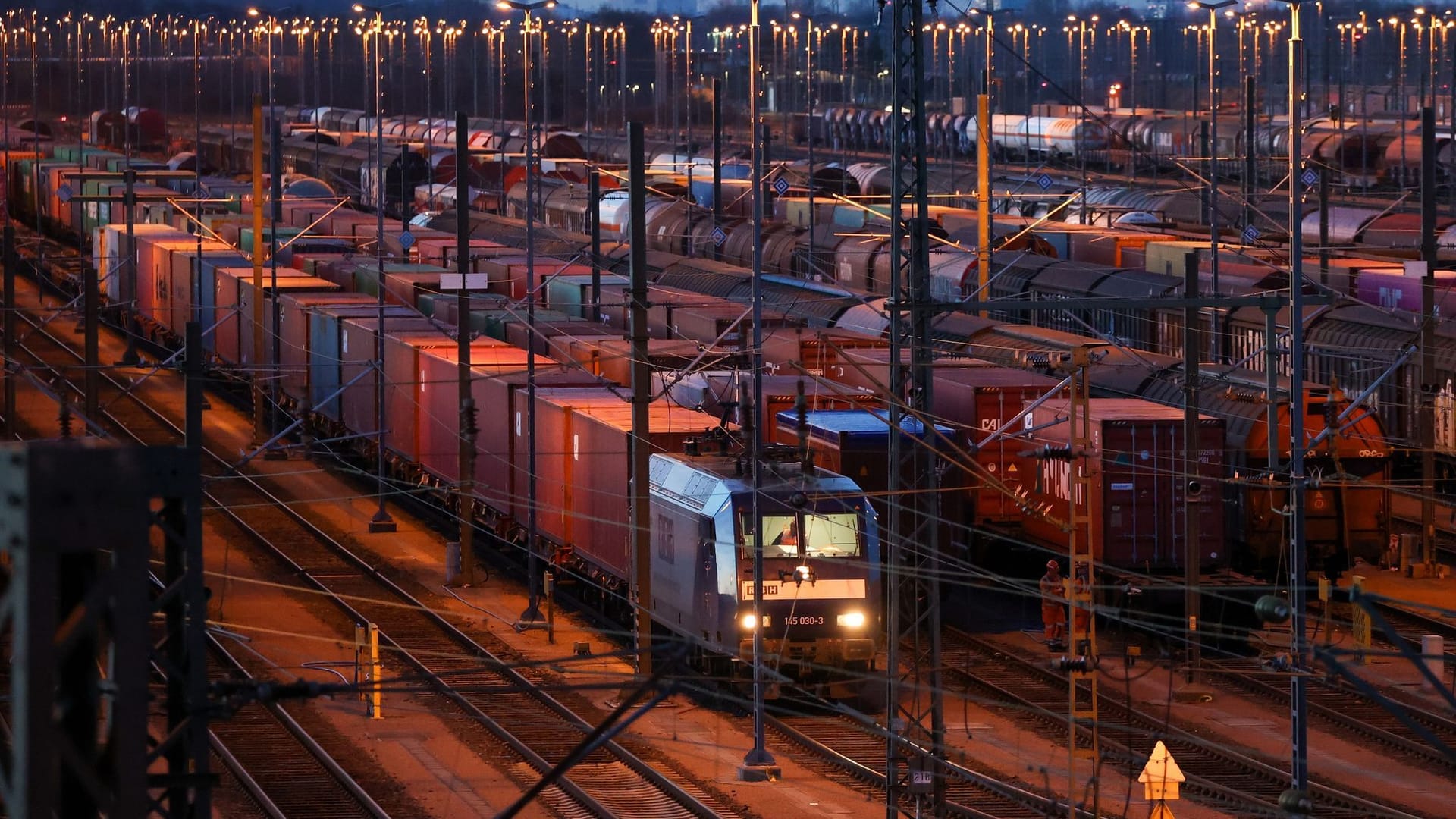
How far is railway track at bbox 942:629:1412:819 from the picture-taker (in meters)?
21.0

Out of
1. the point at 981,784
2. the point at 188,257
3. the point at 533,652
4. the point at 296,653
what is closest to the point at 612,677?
the point at 533,652

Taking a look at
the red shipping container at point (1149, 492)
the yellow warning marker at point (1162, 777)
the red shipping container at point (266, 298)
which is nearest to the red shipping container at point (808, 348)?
the red shipping container at point (1149, 492)

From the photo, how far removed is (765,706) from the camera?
23750 millimetres

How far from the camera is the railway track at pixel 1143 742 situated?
2103 centimetres

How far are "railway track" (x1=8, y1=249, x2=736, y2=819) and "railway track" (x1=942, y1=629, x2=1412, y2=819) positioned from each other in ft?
11.9

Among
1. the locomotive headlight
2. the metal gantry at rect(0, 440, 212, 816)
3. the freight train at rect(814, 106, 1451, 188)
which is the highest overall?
the freight train at rect(814, 106, 1451, 188)

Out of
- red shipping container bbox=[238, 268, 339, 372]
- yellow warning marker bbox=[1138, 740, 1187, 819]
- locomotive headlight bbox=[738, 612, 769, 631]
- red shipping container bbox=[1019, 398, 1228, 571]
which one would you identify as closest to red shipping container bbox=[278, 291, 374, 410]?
red shipping container bbox=[238, 268, 339, 372]

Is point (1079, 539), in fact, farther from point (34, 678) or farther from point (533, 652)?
point (34, 678)

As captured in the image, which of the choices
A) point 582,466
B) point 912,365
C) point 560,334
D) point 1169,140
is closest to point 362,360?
point 560,334

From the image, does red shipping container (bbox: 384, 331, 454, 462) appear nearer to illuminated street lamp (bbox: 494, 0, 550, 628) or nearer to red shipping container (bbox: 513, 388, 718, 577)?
illuminated street lamp (bbox: 494, 0, 550, 628)

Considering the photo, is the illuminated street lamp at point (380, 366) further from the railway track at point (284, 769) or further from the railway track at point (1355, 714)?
the railway track at point (1355, 714)

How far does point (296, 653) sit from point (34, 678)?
21.4 metres

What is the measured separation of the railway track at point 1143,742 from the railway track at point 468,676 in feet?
11.9

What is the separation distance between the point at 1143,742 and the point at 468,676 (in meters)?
8.25
